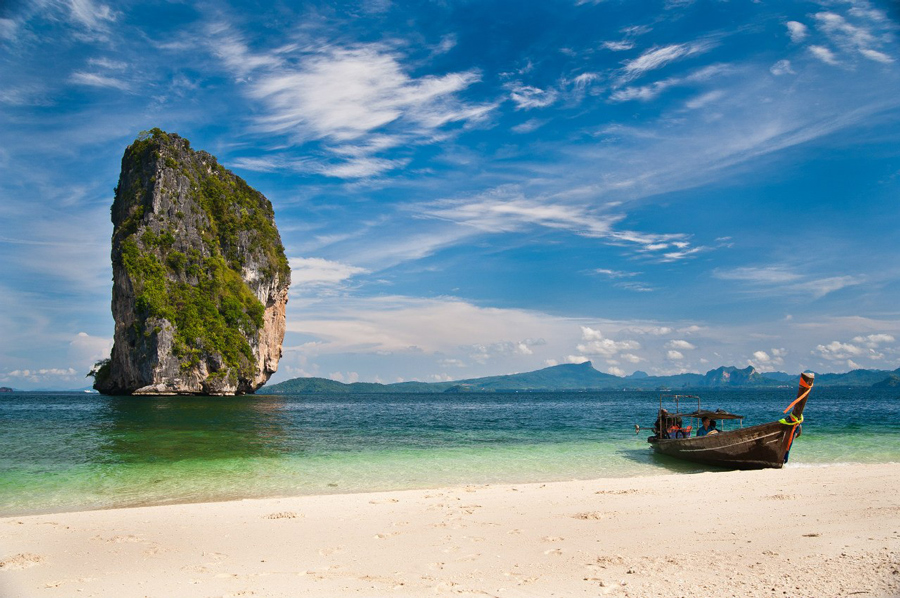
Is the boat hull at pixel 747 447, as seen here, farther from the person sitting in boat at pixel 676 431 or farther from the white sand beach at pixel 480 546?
the person sitting in boat at pixel 676 431

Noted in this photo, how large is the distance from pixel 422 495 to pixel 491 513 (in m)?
2.43

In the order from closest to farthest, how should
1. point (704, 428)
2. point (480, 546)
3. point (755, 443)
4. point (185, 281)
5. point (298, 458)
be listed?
point (480, 546) → point (755, 443) → point (298, 458) → point (704, 428) → point (185, 281)

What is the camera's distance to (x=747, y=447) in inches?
596

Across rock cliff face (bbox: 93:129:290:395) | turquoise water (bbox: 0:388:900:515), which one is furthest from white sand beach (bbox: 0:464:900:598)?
rock cliff face (bbox: 93:129:290:395)

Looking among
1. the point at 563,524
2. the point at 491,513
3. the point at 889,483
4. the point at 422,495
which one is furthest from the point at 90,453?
the point at 889,483

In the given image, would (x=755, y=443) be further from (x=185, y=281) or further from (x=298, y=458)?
(x=185, y=281)

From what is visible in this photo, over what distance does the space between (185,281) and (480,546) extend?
246 ft

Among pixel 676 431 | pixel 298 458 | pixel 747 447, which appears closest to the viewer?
pixel 747 447

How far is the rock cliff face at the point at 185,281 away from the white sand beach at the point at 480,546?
64.0m

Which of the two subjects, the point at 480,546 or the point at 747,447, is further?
the point at 747,447

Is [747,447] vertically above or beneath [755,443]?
beneath

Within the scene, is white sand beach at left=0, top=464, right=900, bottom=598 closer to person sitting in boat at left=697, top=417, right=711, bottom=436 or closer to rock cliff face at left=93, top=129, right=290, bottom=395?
person sitting in boat at left=697, top=417, right=711, bottom=436

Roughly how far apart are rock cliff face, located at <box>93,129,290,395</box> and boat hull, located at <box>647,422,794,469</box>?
6621 cm

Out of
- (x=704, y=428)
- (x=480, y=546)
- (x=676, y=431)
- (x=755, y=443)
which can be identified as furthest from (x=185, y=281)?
(x=480, y=546)
